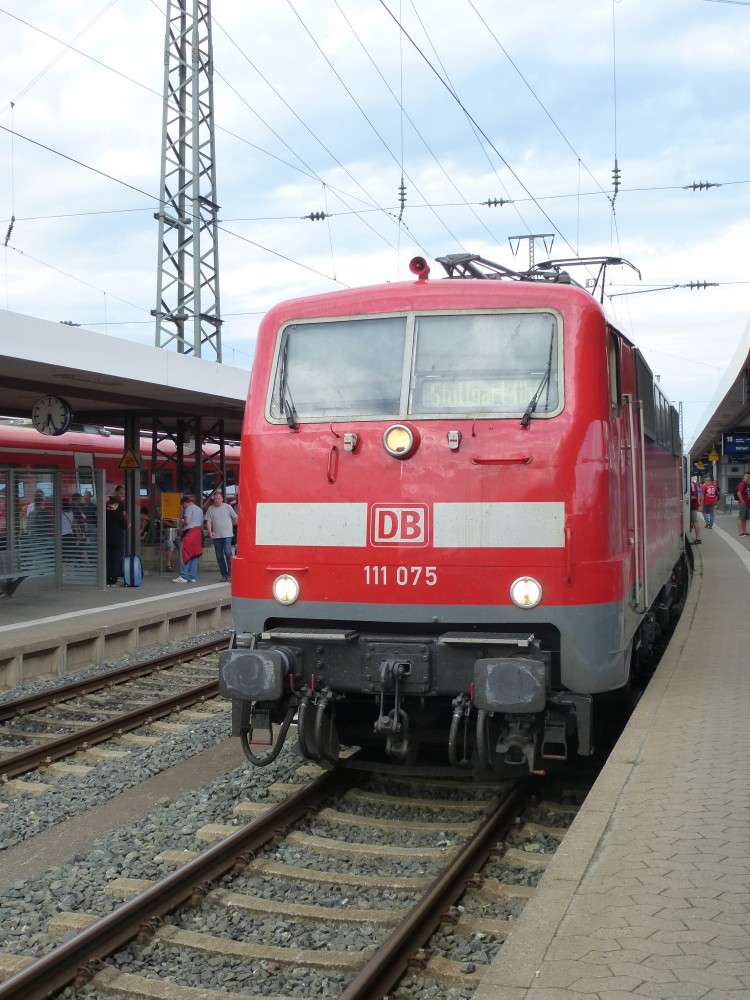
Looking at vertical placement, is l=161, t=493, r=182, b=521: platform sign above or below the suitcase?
above

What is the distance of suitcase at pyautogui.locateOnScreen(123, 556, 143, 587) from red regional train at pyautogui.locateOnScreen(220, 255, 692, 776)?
1204cm

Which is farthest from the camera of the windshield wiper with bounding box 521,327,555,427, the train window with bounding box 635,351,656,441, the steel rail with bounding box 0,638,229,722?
the steel rail with bounding box 0,638,229,722

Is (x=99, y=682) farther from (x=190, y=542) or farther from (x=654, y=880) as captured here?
(x=190, y=542)

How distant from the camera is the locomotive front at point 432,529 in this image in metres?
5.94

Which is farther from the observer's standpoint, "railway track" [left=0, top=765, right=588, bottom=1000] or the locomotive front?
the locomotive front

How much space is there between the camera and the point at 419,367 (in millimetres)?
6363

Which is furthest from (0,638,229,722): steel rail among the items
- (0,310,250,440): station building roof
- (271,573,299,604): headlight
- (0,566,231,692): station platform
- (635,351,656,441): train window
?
(635,351,656,441): train window

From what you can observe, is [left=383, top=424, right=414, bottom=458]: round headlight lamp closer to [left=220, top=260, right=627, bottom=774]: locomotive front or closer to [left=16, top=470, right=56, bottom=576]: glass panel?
[left=220, top=260, right=627, bottom=774]: locomotive front

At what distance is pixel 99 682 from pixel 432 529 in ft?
20.1

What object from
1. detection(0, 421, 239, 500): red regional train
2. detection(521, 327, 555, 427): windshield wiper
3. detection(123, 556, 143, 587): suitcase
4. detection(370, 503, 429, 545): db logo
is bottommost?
detection(123, 556, 143, 587): suitcase

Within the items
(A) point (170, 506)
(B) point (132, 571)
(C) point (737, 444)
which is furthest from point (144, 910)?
(C) point (737, 444)

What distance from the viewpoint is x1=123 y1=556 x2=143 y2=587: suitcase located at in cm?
1819

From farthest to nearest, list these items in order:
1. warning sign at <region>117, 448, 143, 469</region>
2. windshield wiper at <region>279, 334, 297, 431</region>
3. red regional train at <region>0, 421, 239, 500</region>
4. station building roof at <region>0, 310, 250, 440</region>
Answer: red regional train at <region>0, 421, 239, 500</region>
warning sign at <region>117, 448, 143, 469</region>
station building roof at <region>0, 310, 250, 440</region>
windshield wiper at <region>279, 334, 297, 431</region>

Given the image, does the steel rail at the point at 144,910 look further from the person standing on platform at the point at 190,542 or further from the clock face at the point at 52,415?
the person standing on platform at the point at 190,542
